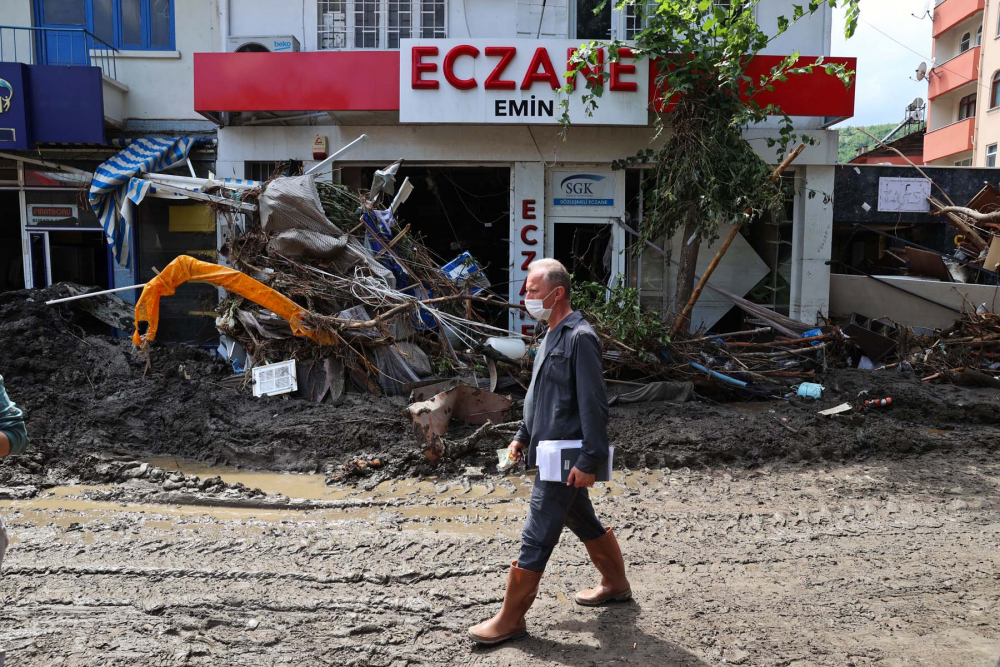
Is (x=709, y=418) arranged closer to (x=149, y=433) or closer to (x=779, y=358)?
(x=779, y=358)

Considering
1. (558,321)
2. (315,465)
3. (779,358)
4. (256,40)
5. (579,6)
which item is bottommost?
(315,465)

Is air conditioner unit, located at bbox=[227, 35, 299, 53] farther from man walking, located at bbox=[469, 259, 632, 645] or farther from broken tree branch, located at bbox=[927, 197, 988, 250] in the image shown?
broken tree branch, located at bbox=[927, 197, 988, 250]

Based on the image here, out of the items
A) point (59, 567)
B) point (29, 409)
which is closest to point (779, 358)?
point (59, 567)

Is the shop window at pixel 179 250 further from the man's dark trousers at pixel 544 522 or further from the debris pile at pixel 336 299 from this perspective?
the man's dark trousers at pixel 544 522

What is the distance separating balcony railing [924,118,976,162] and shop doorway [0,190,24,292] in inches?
1373

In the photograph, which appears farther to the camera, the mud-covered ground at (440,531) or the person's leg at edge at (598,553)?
the person's leg at edge at (598,553)

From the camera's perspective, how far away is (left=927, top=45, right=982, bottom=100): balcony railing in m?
30.7

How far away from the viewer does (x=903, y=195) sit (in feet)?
46.3

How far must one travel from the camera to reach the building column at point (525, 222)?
1128 cm

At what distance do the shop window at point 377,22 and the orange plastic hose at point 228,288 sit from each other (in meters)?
5.13

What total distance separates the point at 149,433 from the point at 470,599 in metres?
4.69

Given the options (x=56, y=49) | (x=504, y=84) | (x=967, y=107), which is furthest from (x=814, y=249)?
(x=967, y=107)

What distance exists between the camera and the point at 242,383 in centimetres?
845

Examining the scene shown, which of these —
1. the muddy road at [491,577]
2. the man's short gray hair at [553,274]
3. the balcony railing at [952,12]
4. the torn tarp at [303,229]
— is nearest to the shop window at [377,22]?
the torn tarp at [303,229]
